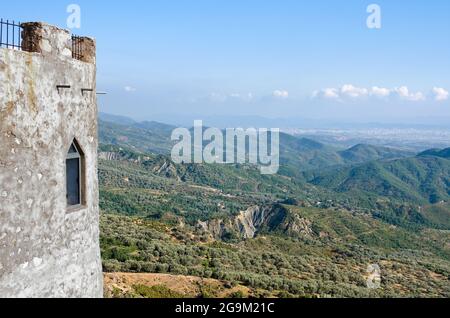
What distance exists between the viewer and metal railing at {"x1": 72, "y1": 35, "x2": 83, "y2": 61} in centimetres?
779

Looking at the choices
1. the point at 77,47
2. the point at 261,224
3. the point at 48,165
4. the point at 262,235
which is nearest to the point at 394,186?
the point at 261,224

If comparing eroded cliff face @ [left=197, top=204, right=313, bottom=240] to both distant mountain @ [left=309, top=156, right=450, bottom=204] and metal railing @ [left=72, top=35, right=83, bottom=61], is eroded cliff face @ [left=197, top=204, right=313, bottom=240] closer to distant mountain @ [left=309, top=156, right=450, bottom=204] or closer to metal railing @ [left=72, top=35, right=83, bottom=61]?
metal railing @ [left=72, top=35, right=83, bottom=61]

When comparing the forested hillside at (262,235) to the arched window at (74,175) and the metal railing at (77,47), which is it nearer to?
the arched window at (74,175)

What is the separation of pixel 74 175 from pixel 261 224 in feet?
213

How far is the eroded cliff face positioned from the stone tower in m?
50.1

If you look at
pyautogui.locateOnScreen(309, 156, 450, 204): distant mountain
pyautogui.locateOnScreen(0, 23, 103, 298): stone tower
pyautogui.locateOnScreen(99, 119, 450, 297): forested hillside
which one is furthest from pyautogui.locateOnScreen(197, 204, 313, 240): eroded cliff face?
pyautogui.locateOnScreen(309, 156, 450, 204): distant mountain

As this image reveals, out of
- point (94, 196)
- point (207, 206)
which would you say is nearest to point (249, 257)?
point (94, 196)

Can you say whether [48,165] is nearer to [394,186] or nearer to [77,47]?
[77,47]

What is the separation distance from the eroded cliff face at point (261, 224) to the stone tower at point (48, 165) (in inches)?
1972

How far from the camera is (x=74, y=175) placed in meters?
7.40

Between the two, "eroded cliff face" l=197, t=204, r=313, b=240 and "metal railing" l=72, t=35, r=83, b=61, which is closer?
"metal railing" l=72, t=35, r=83, b=61

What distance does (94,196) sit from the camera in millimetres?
7980

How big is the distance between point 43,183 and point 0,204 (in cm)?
75

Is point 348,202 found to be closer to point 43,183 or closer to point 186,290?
point 186,290
